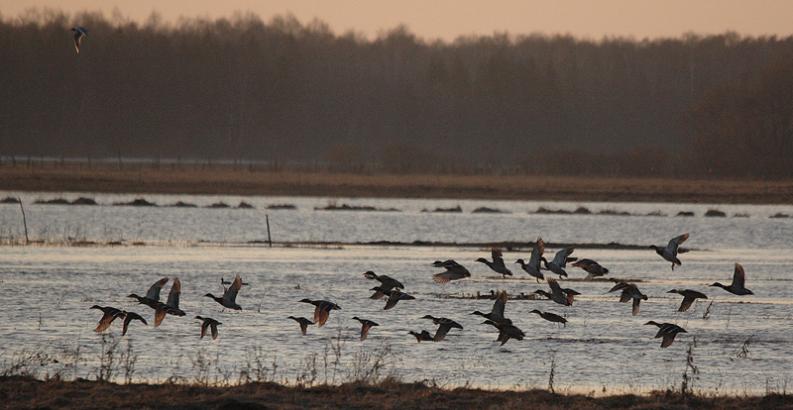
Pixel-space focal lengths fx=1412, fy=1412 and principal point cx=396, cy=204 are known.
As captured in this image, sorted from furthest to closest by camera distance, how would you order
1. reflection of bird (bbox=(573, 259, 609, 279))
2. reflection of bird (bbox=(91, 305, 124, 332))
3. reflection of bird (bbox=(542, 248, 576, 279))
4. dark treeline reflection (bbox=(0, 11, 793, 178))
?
dark treeline reflection (bbox=(0, 11, 793, 178)), reflection of bird (bbox=(573, 259, 609, 279)), reflection of bird (bbox=(542, 248, 576, 279)), reflection of bird (bbox=(91, 305, 124, 332))

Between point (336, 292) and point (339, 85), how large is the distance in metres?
120

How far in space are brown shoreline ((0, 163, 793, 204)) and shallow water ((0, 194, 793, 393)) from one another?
20.7 m

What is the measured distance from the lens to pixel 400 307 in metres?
27.5

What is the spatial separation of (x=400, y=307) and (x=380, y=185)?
5430 centimetres

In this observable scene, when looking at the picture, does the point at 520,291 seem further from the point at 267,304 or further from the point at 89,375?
the point at 89,375

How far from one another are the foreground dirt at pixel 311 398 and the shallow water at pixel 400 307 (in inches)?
57.8

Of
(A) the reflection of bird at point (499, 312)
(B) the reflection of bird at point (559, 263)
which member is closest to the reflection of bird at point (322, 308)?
(A) the reflection of bird at point (499, 312)

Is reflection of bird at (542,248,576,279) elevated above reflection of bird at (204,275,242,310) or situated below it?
above

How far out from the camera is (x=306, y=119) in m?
138

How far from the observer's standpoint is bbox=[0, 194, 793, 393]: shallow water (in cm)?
1964

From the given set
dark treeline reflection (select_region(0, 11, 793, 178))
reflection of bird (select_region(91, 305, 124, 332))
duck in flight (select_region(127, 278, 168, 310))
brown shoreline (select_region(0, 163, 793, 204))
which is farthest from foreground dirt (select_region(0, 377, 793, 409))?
dark treeline reflection (select_region(0, 11, 793, 178))

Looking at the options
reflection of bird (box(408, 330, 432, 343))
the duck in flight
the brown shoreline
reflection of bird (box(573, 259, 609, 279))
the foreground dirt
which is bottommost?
the brown shoreline

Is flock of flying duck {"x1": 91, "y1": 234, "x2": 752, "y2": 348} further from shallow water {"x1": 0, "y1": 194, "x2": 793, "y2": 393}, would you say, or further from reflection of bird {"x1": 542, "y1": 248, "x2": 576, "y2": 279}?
shallow water {"x1": 0, "y1": 194, "x2": 793, "y2": 393}

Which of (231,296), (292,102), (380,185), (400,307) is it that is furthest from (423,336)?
(292,102)
